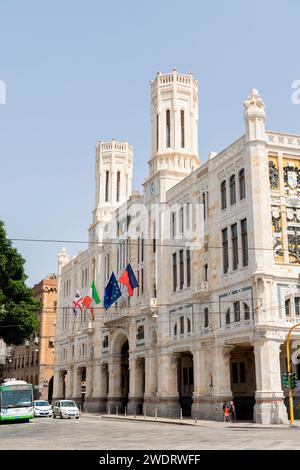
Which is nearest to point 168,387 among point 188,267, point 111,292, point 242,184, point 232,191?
point 111,292

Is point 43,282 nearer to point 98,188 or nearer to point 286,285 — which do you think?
point 98,188

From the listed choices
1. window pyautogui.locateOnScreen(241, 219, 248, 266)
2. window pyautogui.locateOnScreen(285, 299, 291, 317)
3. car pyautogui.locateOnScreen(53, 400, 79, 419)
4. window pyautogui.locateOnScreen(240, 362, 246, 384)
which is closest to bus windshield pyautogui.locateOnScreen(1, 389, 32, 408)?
car pyautogui.locateOnScreen(53, 400, 79, 419)

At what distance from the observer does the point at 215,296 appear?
40781 millimetres

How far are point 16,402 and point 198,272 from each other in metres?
16.2

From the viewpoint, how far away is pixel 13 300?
47.5 meters

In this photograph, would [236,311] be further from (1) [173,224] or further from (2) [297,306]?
(1) [173,224]

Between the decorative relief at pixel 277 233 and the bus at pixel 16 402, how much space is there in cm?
1994

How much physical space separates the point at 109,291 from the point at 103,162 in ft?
77.5

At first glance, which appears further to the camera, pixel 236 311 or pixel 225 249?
pixel 225 249

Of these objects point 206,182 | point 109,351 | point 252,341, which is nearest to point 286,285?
point 252,341

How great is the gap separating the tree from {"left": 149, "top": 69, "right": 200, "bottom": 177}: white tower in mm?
15031

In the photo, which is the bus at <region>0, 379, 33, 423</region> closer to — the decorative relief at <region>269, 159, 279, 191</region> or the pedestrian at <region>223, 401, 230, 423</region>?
the pedestrian at <region>223, 401, 230, 423</region>

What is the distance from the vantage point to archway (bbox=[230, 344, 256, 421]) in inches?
1654

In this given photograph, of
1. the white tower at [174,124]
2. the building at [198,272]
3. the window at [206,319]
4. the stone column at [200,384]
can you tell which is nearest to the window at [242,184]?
the building at [198,272]
